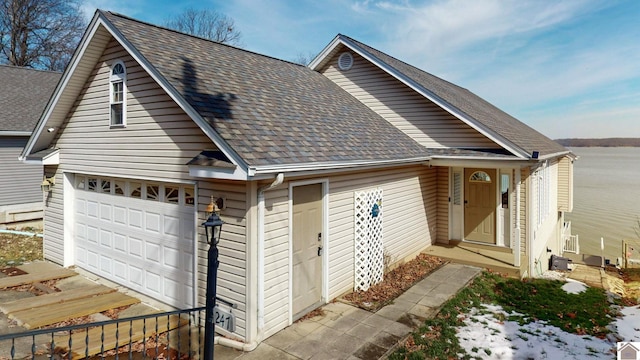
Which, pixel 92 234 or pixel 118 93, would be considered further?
pixel 92 234

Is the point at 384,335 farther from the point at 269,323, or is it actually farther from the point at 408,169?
the point at 408,169

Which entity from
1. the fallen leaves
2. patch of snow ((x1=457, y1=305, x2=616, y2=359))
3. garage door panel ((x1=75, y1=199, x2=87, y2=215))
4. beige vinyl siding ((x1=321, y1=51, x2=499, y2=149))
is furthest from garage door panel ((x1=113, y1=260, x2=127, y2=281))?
beige vinyl siding ((x1=321, y1=51, x2=499, y2=149))

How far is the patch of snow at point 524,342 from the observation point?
526 centimetres

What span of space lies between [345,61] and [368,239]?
272 inches

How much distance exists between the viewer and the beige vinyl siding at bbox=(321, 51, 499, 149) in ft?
33.6

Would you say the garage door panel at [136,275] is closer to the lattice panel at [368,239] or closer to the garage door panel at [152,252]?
the garage door panel at [152,252]

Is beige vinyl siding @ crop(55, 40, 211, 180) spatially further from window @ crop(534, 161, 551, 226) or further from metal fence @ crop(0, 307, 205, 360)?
window @ crop(534, 161, 551, 226)

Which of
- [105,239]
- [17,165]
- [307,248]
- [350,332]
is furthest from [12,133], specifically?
[350,332]

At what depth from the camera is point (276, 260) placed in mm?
5629

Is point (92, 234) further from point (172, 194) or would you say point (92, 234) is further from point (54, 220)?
point (172, 194)

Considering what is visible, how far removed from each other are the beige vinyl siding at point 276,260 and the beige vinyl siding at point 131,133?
133cm

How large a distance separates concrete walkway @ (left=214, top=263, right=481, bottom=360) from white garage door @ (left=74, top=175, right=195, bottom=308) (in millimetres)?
1786

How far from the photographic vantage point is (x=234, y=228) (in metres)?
5.37

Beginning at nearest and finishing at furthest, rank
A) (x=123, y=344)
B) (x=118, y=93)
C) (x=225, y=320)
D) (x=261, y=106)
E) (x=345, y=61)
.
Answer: (x=123, y=344) → (x=225, y=320) → (x=261, y=106) → (x=118, y=93) → (x=345, y=61)
